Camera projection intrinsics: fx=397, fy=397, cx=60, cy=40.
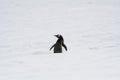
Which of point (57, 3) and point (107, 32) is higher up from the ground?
point (57, 3)

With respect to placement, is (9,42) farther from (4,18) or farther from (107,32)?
(4,18)

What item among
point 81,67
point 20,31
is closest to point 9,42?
point 20,31

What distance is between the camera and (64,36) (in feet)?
53.9

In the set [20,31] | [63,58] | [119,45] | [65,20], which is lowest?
[63,58]

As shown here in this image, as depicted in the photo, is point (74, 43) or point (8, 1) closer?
point (74, 43)

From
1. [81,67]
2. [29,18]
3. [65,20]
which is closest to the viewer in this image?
[81,67]

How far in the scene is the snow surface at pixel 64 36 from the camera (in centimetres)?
739

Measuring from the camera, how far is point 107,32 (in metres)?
16.3

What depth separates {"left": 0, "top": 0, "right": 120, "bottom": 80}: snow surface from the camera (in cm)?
739

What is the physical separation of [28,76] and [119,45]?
5606mm

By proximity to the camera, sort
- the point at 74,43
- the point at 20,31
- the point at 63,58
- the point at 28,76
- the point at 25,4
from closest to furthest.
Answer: the point at 28,76, the point at 63,58, the point at 74,43, the point at 20,31, the point at 25,4

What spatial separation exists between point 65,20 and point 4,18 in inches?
157

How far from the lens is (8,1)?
34250mm

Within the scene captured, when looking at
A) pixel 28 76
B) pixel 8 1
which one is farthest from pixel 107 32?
pixel 8 1
